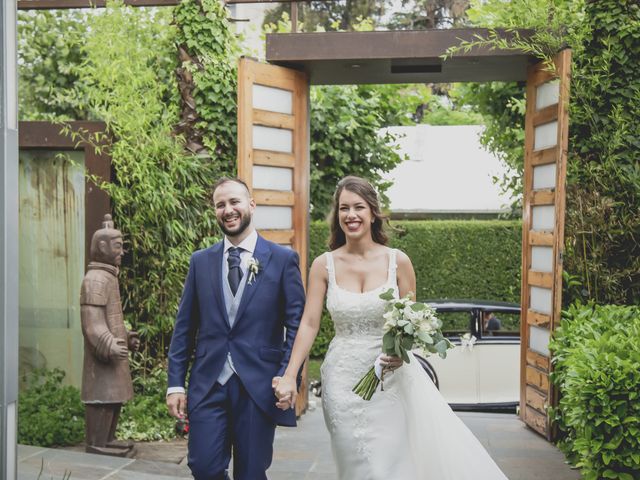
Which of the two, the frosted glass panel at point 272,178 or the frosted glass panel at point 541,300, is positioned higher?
the frosted glass panel at point 272,178

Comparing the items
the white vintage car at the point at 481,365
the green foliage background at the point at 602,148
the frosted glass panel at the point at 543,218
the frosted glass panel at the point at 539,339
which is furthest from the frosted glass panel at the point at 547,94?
the white vintage car at the point at 481,365

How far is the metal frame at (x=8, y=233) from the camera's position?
371cm

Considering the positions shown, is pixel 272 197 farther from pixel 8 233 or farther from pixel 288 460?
pixel 8 233

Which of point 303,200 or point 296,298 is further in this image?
point 303,200

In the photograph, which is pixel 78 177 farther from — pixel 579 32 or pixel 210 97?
pixel 579 32

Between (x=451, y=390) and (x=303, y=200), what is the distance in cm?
354

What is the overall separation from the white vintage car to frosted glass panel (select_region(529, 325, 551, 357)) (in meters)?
2.35

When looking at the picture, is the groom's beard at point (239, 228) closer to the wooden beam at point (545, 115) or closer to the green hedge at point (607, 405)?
the green hedge at point (607, 405)

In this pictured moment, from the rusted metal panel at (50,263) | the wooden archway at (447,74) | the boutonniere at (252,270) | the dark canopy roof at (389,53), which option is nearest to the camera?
the boutonniere at (252,270)

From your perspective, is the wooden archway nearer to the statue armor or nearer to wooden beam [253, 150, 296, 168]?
wooden beam [253, 150, 296, 168]

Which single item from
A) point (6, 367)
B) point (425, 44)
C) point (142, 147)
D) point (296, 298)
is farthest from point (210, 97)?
point (6, 367)

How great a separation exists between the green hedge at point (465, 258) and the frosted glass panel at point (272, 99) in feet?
22.5

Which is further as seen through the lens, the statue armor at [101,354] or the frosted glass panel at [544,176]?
the frosted glass panel at [544,176]

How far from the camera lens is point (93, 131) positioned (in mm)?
7809
